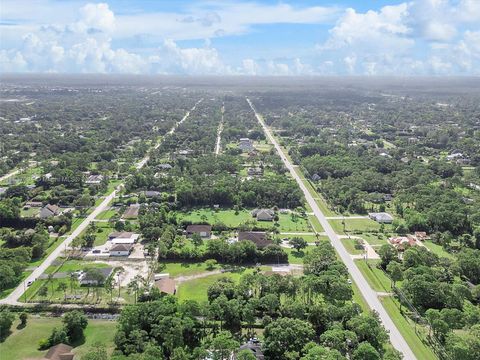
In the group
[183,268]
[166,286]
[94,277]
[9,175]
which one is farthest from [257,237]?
[9,175]

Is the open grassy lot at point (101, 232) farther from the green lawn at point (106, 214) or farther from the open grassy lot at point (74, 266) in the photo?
the open grassy lot at point (74, 266)

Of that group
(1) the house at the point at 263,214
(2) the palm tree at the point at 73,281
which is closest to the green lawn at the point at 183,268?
(2) the palm tree at the point at 73,281

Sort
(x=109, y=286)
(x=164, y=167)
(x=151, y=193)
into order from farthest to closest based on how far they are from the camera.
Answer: (x=164, y=167) → (x=151, y=193) → (x=109, y=286)

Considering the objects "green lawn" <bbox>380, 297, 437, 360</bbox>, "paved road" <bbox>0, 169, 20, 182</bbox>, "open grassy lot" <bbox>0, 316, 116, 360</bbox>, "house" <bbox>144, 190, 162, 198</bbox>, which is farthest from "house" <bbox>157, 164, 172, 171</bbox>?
"green lawn" <bbox>380, 297, 437, 360</bbox>

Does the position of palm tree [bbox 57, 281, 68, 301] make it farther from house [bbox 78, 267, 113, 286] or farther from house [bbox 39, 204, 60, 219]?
house [bbox 39, 204, 60, 219]

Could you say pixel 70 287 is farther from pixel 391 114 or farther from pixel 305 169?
pixel 391 114

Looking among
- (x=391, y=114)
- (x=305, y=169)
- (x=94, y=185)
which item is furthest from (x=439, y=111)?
(x=94, y=185)

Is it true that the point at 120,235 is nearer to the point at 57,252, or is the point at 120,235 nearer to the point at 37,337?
the point at 57,252
